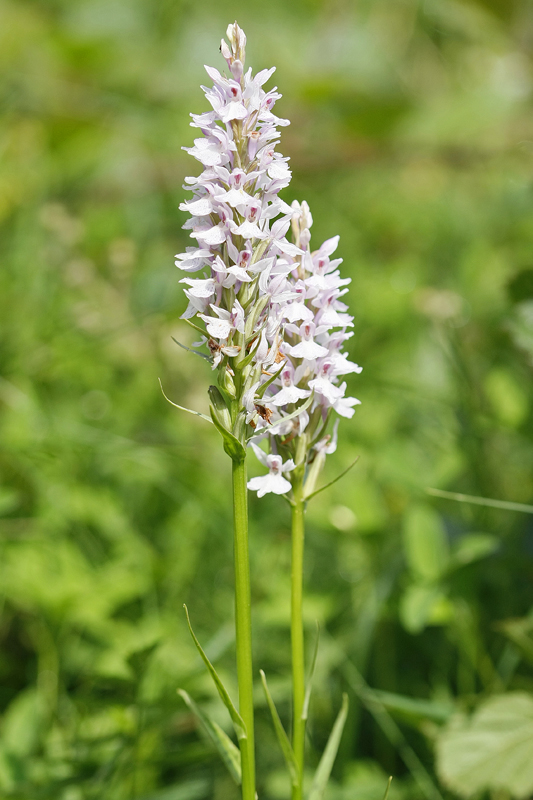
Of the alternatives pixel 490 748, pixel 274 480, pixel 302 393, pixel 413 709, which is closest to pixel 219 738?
pixel 274 480

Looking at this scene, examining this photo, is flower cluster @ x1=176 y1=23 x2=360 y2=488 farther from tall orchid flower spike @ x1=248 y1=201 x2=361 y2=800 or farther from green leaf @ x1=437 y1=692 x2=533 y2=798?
green leaf @ x1=437 y1=692 x2=533 y2=798

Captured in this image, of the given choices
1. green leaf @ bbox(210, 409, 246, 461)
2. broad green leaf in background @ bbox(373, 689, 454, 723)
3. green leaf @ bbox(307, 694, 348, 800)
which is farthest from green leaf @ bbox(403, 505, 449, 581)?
green leaf @ bbox(210, 409, 246, 461)

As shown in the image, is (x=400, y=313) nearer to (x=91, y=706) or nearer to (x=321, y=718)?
(x=321, y=718)

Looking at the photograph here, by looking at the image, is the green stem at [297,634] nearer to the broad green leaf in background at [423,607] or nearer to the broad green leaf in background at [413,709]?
the broad green leaf in background at [413,709]

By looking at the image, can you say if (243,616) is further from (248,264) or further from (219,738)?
(248,264)

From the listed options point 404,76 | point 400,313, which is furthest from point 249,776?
point 404,76

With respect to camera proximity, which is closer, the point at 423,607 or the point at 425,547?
the point at 423,607
